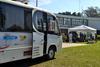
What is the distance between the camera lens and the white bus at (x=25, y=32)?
1084cm

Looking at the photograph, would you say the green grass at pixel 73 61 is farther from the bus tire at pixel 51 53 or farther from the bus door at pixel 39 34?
the bus door at pixel 39 34

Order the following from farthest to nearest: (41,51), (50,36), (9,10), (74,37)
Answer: (74,37), (50,36), (41,51), (9,10)

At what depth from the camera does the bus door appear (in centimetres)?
1304

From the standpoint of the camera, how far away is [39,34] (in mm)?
13359

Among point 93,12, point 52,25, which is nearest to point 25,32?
point 52,25

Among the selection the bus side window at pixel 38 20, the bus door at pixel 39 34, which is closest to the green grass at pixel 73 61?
the bus door at pixel 39 34

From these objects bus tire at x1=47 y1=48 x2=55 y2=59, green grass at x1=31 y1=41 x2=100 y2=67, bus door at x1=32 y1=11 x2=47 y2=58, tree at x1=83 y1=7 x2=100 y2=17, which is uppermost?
tree at x1=83 y1=7 x2=100 y2=17

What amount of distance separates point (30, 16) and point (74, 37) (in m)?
25.5

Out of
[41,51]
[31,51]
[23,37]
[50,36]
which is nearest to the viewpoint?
[23,37]

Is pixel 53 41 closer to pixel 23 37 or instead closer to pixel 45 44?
pixel 45 44

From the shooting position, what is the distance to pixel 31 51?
12789 millimetres

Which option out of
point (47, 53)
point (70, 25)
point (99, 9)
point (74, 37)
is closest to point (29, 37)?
point (47, 53)

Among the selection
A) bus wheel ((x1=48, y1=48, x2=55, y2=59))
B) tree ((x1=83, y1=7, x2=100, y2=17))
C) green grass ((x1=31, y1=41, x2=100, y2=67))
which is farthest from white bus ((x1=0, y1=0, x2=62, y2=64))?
tree ((x1=83, y1=7, x2=100, y2=17))

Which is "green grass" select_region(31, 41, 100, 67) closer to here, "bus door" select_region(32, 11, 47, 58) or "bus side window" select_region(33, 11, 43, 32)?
"bus door" select_region(32, 11, 47, 58)
